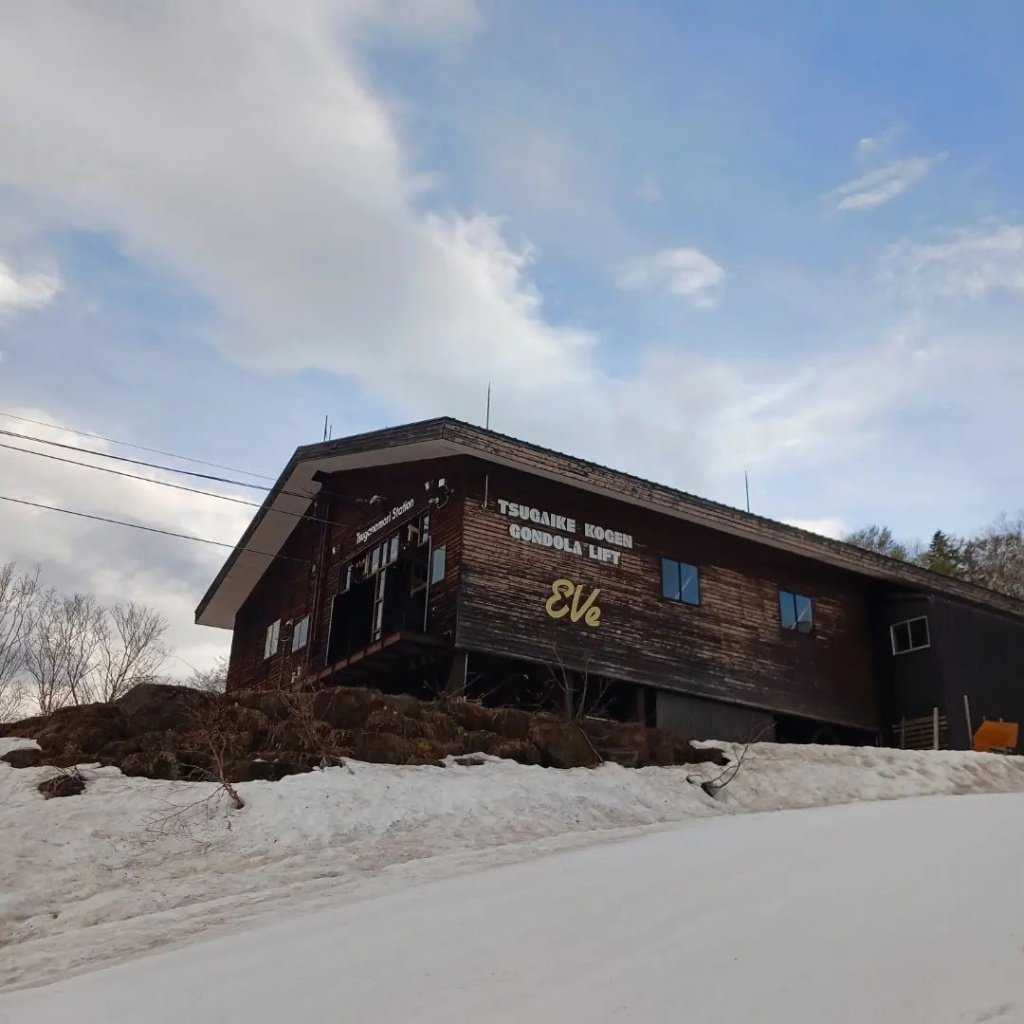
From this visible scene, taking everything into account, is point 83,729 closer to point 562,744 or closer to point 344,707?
point 344,707

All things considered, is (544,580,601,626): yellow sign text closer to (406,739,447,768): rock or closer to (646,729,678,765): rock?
(646,729,678,765): rock

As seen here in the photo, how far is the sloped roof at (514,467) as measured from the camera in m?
19.6

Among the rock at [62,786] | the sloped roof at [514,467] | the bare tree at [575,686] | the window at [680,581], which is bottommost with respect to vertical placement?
the rock at [62,786]

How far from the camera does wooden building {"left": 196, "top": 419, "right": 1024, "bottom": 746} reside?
64.6ft

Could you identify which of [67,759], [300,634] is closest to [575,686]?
[300,634]

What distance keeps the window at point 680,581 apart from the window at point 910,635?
A: 6117 mm

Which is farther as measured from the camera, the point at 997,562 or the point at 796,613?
the point at 997,562

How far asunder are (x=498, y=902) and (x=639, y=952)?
1.88 m

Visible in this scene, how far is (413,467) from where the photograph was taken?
21.6m

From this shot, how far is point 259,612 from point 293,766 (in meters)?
16.7

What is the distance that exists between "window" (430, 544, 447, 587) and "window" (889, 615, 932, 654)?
12001mm

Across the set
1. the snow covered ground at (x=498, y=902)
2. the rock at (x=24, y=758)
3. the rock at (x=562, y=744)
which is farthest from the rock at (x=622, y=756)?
the rock at (x=24, y=758)

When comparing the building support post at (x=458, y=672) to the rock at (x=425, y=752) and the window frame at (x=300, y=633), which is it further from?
the window frame at (x=300, y=633)

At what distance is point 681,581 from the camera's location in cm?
2214
